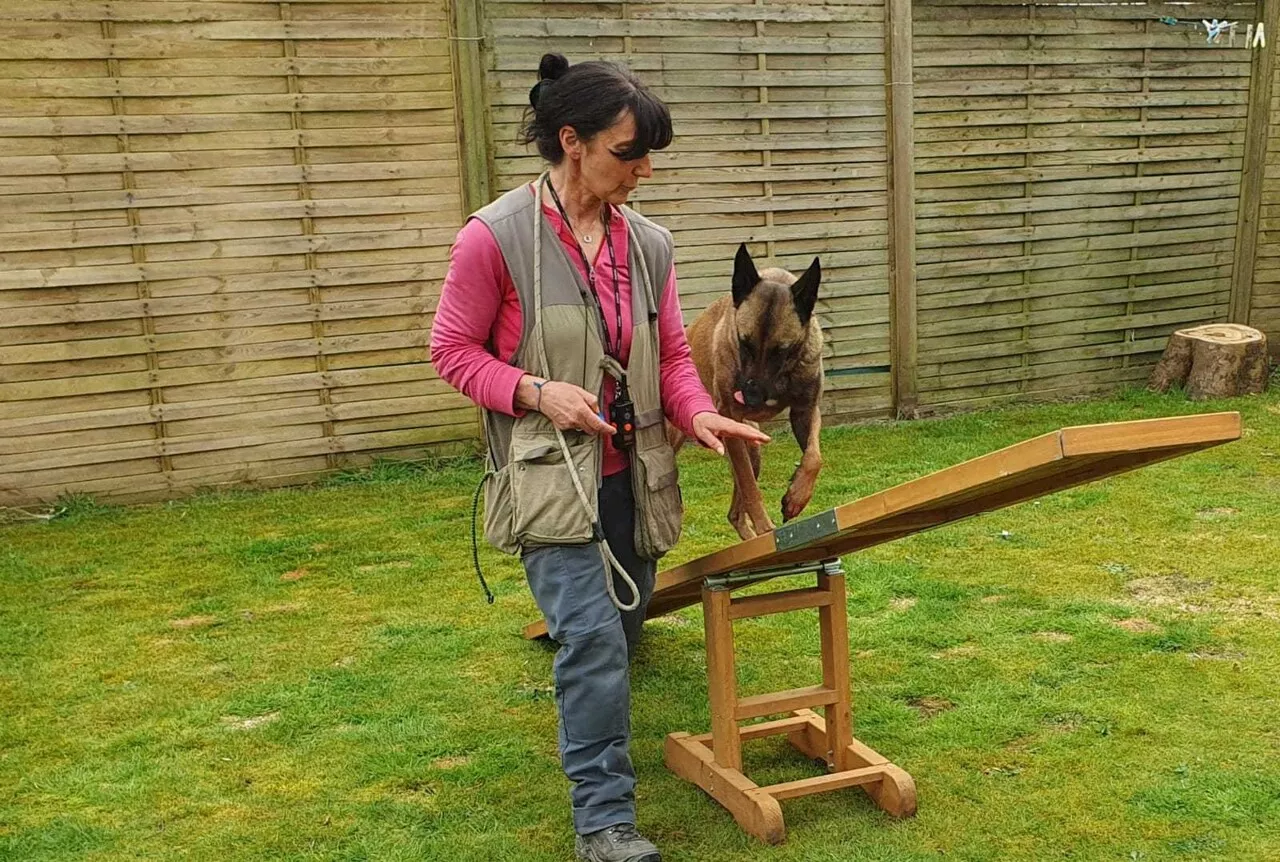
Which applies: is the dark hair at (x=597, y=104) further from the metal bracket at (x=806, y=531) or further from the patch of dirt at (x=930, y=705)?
the patch of dirt at (x=930, y=705)

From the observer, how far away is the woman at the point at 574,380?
2.94 meters

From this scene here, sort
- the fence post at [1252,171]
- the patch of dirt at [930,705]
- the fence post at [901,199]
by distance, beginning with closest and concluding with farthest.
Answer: the patch of dirt at [930,705] < the fence post at [901,199] < the fence post at [1252,171]

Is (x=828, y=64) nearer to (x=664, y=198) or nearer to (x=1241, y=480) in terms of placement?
(x=664, y=198)

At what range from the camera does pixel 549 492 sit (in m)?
2.99

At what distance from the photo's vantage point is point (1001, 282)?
912 centimetres

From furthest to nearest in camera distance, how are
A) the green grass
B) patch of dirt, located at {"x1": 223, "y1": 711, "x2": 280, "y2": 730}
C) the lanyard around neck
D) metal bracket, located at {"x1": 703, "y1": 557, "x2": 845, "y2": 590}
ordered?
patch of dirt, located at {"x1": 223, "y1": 711, "x2": 280, "y2": 730} → metal bracket, located at {"x1": 703, "y1": 557, "x2": 845, "y2": 590} → the green grass → the lanyard around neck

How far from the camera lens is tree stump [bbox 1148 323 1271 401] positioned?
360 inches

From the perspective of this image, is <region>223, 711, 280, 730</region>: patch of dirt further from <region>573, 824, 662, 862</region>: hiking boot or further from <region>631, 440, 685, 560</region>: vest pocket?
<region>631, 440, 685, 560</region>: vest pocket

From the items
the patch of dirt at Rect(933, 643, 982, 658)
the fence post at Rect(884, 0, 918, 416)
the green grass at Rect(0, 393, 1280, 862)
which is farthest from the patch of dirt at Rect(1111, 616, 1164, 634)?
the fence post at Rect(884, 0, 918, 416)

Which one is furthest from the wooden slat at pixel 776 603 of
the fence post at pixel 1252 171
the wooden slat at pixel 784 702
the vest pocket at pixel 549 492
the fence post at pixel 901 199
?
the fence post at pixel 1252 171

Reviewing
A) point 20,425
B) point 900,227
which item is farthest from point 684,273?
point 20,425

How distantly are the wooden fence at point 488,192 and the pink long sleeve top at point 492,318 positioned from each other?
14.9 ft

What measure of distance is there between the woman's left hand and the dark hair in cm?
70

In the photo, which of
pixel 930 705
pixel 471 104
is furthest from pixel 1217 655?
pixel 471 104
